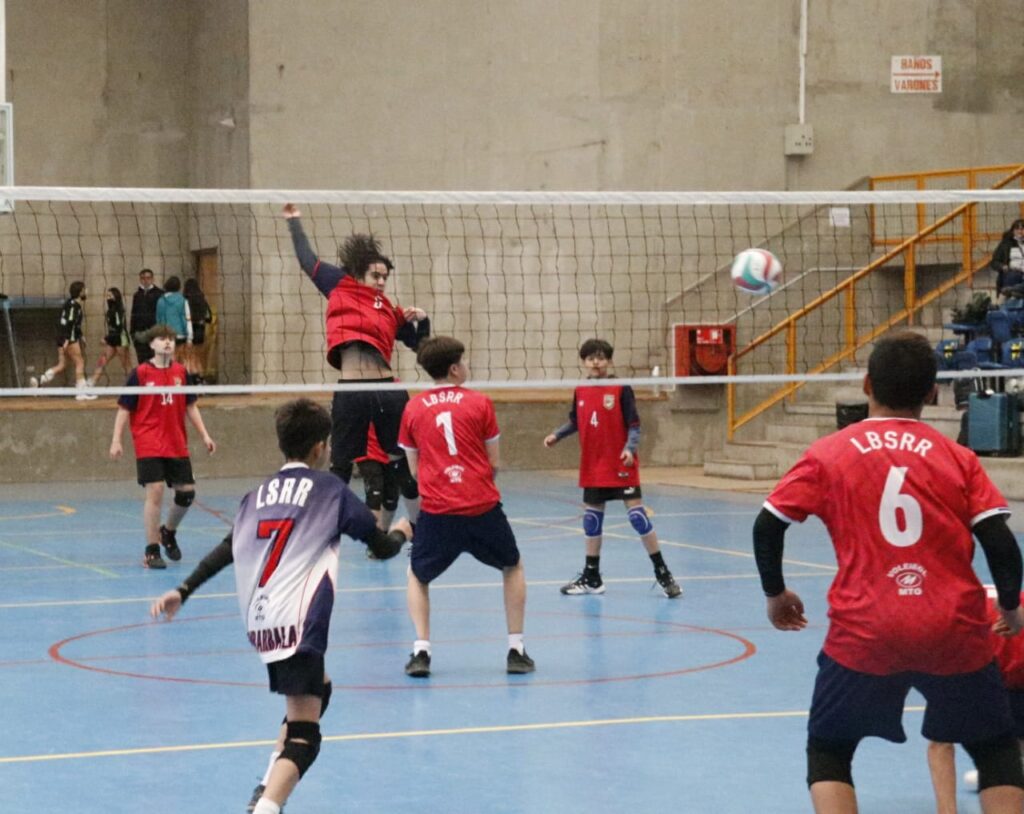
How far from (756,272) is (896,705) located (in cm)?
685

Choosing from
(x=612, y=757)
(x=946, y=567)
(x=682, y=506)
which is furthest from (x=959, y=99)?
(x=946, y=567)

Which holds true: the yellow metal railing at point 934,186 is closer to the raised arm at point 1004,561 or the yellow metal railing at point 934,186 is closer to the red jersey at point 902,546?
the raised arm at point 1004,561

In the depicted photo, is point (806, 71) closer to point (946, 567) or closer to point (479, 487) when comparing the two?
point (479, 487)

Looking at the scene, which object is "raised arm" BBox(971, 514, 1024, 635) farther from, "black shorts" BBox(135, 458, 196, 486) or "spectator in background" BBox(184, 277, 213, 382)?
"spectator in background" BBox(184, 277, 213, 382)

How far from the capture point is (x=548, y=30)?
22609 millimetres

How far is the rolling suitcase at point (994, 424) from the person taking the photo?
16.9m

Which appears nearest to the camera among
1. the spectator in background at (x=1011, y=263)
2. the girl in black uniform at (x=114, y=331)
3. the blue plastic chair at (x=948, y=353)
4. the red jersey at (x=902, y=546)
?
the red jersey at (x=902, y=546)

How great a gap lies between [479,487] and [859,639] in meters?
3.93

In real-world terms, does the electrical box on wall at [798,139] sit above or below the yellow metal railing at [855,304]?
above

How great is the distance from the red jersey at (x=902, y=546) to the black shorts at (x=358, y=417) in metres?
6.69

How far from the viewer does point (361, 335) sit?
10.8 metres

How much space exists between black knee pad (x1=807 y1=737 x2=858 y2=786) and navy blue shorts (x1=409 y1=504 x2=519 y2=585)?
12.5ft

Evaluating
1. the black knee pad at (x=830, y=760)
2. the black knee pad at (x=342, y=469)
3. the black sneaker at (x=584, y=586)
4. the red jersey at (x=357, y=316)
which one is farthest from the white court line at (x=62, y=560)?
the black knee pad at (x=830, y=760)

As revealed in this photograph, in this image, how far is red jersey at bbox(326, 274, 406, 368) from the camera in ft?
35.1
